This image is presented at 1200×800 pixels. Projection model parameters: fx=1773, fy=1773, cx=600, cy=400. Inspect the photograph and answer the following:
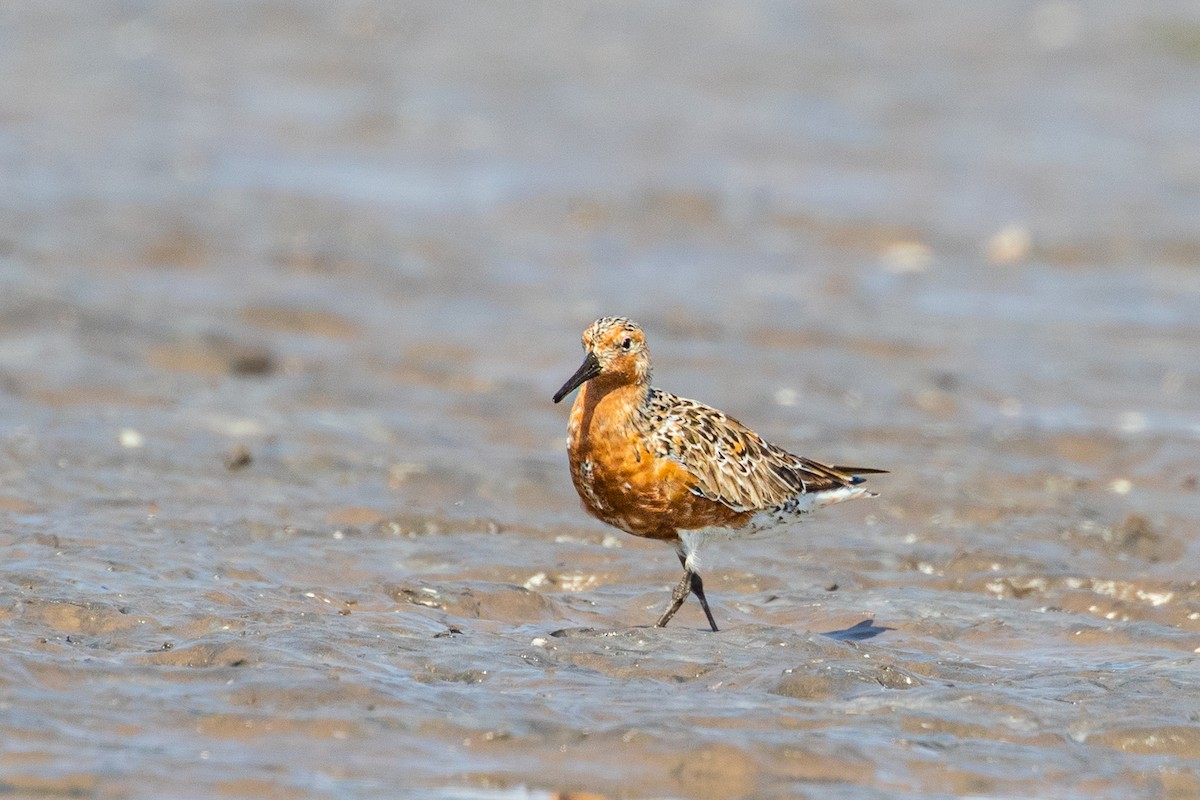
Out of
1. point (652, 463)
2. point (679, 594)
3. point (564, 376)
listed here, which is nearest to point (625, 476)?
point (652, 463)

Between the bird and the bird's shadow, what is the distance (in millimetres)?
684

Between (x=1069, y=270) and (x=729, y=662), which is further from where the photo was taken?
(x=1069, y=270)

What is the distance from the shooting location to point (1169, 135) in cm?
2411

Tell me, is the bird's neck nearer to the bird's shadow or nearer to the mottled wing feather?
the mottled wing feather

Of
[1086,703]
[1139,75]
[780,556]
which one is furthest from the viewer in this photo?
[1139,75]

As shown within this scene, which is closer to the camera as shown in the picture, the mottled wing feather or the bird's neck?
the bird's neck

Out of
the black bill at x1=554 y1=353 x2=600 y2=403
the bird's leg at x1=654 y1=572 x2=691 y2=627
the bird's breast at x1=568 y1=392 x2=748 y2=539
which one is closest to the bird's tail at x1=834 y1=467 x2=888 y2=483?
the bird's breast at x1=568 y1=392 x2=748 y2=539

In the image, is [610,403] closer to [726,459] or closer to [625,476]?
[625,476]

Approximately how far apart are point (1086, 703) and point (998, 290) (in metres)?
10.5

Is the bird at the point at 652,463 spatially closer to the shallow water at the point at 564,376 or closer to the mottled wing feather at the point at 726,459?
the mottled wing feather at the point at 726,459

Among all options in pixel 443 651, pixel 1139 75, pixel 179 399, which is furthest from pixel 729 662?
pixel 1139 75

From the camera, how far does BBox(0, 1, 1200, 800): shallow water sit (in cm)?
751

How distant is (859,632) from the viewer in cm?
941

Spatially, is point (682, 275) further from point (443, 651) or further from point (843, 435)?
point (443, 651)
